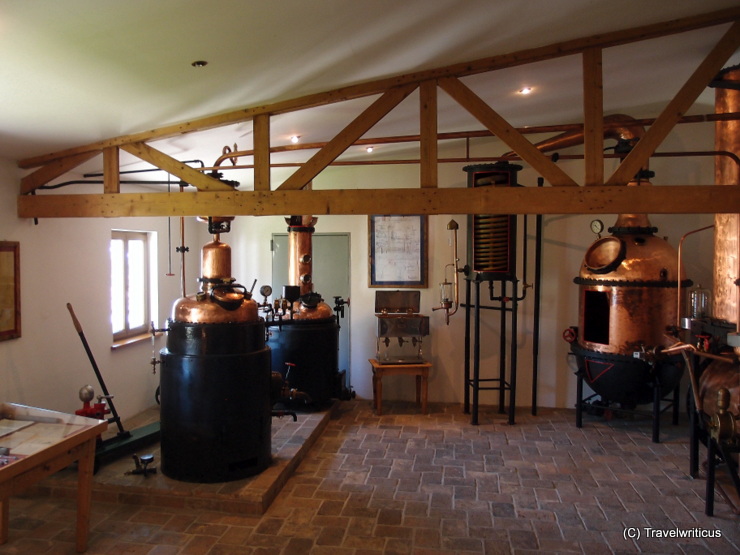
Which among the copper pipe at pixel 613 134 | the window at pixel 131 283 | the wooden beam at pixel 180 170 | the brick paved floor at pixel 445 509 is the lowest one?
the brick paved floor at pixel 445 509

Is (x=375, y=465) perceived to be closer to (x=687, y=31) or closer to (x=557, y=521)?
(x=557, y=521)

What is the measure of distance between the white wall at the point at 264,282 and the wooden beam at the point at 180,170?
112 cm

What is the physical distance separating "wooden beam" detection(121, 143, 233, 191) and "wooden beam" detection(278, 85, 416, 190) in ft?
1.82

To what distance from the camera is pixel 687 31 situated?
13.8 feet

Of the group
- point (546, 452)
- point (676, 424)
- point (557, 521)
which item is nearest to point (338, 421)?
point (546, 452)

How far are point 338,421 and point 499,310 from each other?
242 centimetres

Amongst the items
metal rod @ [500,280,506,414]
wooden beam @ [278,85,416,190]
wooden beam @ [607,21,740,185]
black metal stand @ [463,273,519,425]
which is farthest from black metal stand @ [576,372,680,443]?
wooden beam @ [278,85,416,190]

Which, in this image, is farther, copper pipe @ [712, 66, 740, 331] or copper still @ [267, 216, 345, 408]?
copper still @ [267, 216, 345, 408]

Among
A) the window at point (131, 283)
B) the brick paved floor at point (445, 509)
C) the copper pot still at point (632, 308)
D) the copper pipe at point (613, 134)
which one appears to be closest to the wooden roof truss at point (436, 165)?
the copper pipe at point (613, 134)

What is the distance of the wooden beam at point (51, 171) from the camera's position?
4.61 m

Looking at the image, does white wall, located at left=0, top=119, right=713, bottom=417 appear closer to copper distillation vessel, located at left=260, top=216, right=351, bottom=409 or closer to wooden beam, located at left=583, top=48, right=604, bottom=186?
copper distillation vessel, located at left=260, top=216, right=351, bottom=409

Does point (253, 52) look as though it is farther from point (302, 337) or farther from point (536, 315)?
point (536, 315)

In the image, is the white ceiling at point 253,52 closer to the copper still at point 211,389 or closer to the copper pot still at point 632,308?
the copper still at point 211,389

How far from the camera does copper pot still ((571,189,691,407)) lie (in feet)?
18.7
